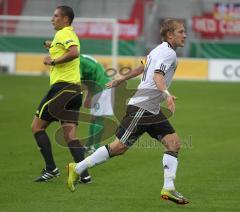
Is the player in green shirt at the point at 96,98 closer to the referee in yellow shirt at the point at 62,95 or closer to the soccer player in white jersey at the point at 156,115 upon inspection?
the referee in yellow shirt at the point at 62,95

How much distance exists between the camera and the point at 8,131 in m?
16.5

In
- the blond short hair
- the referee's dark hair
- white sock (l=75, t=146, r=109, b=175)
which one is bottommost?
white sock (l=75, t=146, r=109, b=175)

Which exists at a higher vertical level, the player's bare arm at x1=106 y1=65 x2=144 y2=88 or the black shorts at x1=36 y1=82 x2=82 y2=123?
the player's bare arm at x1=106 y1=65 x2=144 y2=88

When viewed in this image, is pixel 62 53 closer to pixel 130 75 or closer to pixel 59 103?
pixel 59 103

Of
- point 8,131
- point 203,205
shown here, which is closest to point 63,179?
point 203,205

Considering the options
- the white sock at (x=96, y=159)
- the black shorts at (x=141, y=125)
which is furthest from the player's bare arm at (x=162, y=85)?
the white sock at (x=96, y=159)

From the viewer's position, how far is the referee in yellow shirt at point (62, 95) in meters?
10.1

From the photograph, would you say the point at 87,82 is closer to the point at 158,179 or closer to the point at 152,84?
the point at 158,179

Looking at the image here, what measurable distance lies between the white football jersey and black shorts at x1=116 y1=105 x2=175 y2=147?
0.25 ft

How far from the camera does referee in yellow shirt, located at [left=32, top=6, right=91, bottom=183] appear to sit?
1012 centimetres

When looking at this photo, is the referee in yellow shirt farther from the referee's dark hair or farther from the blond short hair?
the blond short hair

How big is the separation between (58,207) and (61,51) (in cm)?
252

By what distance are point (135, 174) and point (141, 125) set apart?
7.71ft

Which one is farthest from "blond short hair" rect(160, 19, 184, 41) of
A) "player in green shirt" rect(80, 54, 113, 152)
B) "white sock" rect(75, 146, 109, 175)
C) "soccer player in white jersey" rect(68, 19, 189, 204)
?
"player in green shirt" rect(80, 54, 113, 152)
